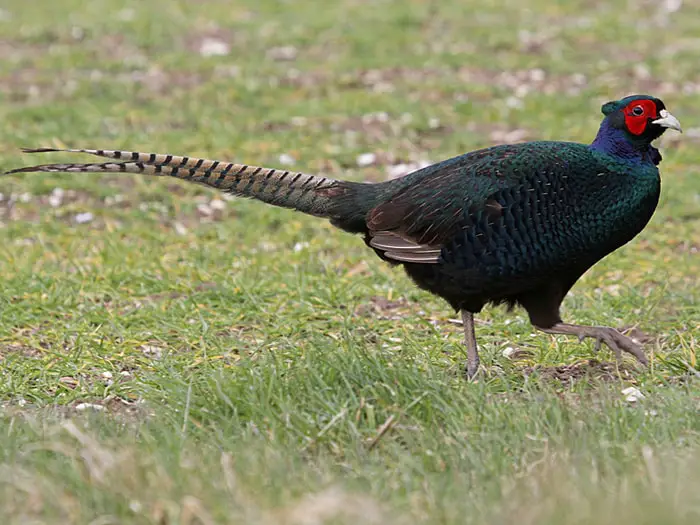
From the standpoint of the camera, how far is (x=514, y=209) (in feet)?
15.1

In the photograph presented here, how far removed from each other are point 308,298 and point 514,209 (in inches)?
64.0

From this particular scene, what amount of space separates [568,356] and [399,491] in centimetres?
175

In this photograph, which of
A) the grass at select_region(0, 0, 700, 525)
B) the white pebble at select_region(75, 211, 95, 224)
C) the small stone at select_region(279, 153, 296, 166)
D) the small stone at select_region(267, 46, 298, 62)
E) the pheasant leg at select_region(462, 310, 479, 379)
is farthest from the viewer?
the small stone at select_region(267, 46, 298, 62)

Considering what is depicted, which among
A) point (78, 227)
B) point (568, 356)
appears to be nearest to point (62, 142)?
point (78, 227)

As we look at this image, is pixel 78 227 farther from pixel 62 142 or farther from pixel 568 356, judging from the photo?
pixel 568 356

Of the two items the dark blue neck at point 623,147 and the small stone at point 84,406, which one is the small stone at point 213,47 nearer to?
the small stone at point 84,406

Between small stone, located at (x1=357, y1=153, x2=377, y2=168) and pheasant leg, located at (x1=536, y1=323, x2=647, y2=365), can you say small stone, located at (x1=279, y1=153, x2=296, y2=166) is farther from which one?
pheasant leg, located at (x1=536, y1=323, x2=647, y2=365)

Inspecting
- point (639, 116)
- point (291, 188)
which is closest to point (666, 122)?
point (639, 116)

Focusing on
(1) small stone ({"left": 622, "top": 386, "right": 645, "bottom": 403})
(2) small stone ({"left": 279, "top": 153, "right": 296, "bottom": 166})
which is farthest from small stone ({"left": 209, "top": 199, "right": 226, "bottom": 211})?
(1) small stone ({"left": 622, "top": 386, "right": 645, "bottom": 403})

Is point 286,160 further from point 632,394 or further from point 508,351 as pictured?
point 632,394

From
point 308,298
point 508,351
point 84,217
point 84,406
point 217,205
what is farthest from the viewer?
point 217,205

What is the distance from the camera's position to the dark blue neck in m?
4.67

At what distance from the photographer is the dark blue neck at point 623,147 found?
4.67 meters

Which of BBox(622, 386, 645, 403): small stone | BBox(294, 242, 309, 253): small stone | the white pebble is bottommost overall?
the white pebble
